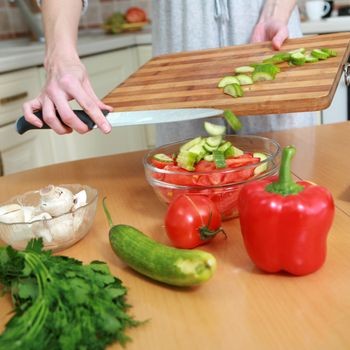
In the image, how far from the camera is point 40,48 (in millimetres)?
2256

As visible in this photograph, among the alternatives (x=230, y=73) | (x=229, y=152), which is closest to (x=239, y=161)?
(x=229, y=152)

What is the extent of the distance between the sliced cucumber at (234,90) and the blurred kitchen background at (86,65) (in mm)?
1267

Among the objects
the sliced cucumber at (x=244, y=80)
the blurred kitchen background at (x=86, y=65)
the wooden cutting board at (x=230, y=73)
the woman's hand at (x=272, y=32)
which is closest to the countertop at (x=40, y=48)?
the blurred kitchen background at (x=86, y=65)

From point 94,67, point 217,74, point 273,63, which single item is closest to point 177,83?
point 217,74

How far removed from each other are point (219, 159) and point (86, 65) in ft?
5.75

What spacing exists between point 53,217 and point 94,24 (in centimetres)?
269

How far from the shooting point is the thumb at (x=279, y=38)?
134cm

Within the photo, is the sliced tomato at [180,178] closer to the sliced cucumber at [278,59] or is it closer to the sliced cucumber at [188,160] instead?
the sliced cucumber at [188,160]

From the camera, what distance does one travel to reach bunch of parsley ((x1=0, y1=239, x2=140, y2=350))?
57 centimetres

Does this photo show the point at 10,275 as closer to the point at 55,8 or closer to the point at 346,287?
the point at 346,287

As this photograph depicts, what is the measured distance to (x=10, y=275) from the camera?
0.73 metres

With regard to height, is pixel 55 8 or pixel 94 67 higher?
pixel 55 8

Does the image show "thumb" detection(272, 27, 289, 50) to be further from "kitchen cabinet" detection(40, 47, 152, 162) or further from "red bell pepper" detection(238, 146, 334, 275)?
"kitchen cabinet" detection(40, 47, 152, 162)

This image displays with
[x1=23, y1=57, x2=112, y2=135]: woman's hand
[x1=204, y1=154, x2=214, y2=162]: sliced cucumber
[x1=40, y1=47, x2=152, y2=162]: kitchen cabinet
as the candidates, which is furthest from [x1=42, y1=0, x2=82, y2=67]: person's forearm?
[x1=40, y1=47, x2=152, y2=162]: kitchen cabinet
